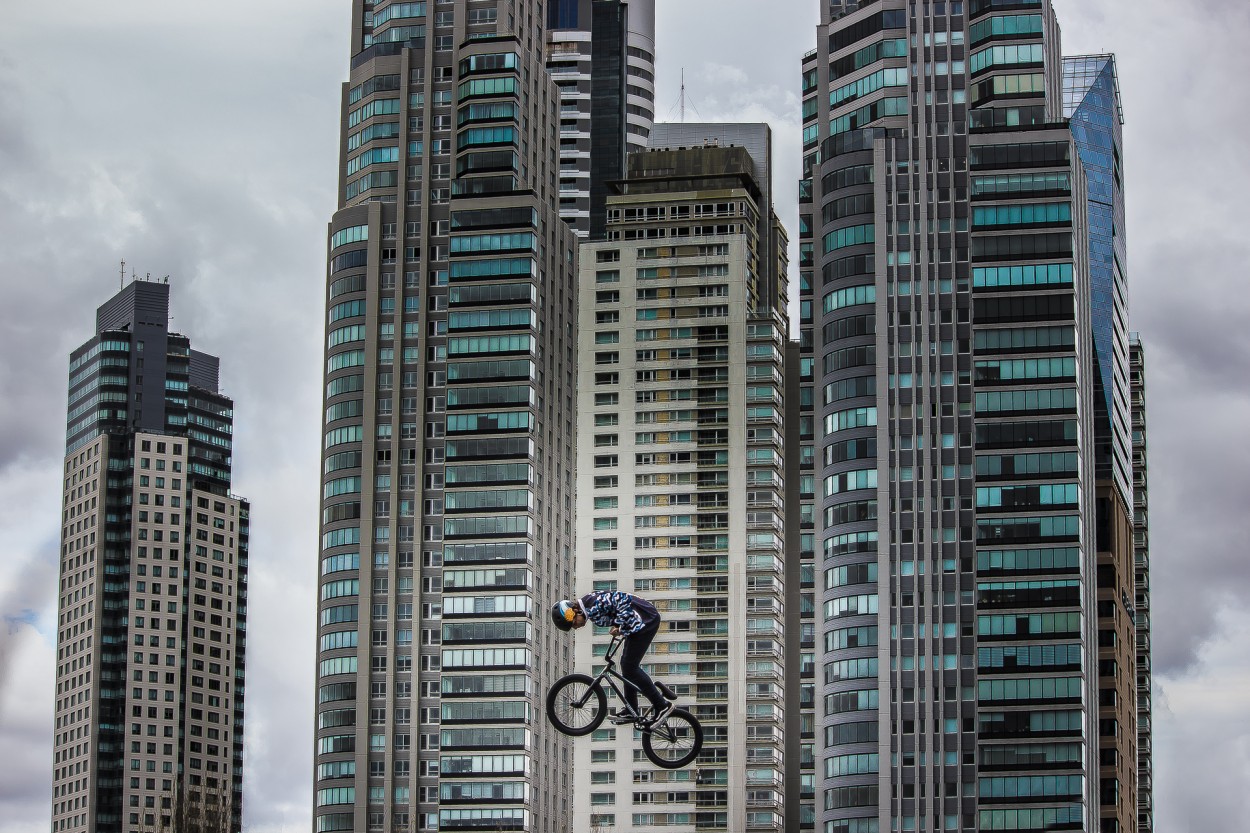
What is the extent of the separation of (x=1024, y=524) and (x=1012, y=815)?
2468 centimetres

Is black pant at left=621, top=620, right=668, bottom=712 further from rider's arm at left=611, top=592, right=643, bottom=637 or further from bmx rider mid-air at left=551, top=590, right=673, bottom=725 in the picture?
rider's arm at left=611, top=592, right=643, bottom=637

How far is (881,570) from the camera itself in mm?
193625

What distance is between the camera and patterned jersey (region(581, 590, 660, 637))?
70.8m

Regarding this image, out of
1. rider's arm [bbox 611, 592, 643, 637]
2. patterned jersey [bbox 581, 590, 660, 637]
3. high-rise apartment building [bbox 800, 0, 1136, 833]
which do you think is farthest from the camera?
high-rise apartment building [bbox 800, 0, 1136, 833]

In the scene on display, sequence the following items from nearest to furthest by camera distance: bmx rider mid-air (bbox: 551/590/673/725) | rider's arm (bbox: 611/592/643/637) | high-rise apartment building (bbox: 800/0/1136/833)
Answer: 1. bmx rider mid-air (bbox: 551/590/673/725)
2. rider's arm (bbox: 611/592/643/637)
3. high-rise apartment building (bbox: 800/0/1136/833)

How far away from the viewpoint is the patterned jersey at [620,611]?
70.8 meters

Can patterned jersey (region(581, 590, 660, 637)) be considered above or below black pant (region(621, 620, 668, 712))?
above

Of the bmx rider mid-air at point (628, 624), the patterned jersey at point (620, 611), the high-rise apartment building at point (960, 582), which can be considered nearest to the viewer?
the bmx rider mid-air at point (628, 624)

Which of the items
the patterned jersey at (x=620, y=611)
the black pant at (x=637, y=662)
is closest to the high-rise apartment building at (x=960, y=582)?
the patterned jersey at (x=620, y=611)

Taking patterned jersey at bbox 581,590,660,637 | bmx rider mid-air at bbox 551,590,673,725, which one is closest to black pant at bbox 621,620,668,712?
bmx rider mid-air at bbox 551,590,673,725

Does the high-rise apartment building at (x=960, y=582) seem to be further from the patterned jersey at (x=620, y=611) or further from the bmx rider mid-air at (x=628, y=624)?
the patterned jersey at (x=620, y=611)

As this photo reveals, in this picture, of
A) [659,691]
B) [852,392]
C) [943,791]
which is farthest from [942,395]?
[659,691]

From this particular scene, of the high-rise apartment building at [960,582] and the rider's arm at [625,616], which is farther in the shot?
the high-rise apartment building at [960,582]

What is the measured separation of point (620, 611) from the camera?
71375 mm
